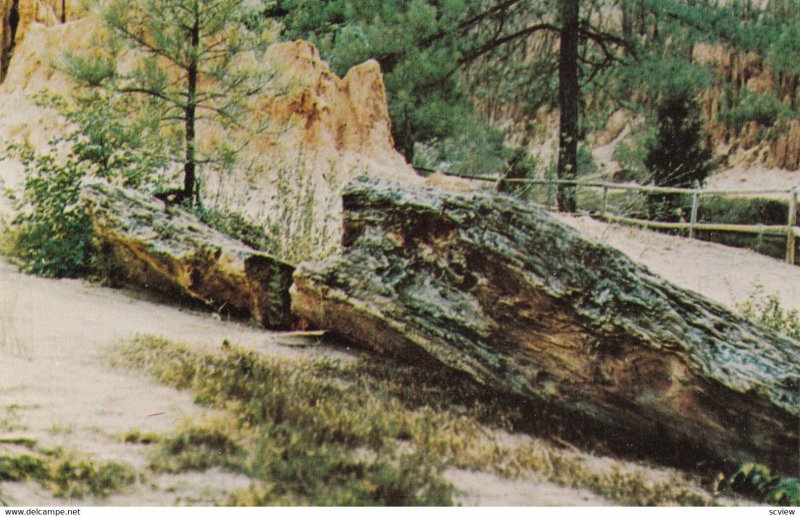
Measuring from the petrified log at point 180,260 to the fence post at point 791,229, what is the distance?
7127 mm

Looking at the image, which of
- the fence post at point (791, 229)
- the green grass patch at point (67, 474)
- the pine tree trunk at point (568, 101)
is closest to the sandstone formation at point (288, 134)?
the pine tree trunk at point (568, 101)

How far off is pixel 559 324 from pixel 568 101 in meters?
7.44

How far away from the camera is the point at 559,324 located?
4090 millimetres

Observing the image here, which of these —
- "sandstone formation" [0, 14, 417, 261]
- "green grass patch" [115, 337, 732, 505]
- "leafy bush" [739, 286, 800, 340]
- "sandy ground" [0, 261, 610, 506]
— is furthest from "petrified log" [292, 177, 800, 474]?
"leafy bush" [739, 286, 800, 340]

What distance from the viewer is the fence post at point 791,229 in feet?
31.5

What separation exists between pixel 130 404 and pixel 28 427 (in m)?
0.44

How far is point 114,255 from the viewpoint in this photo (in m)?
5.91

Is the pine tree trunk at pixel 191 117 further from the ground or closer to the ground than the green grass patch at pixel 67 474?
further from the ground

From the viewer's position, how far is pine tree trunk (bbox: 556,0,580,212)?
10.5 meters

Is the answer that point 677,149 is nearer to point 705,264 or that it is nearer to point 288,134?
point 705,264

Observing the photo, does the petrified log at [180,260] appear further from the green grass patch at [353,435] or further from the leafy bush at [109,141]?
the green grass patch at [353,435]

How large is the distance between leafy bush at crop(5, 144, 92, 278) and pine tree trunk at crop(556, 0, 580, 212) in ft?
21.2

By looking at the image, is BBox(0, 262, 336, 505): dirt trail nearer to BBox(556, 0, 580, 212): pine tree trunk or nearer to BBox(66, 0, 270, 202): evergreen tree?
BBox(66, 0, 270, 202): evergreen tree
